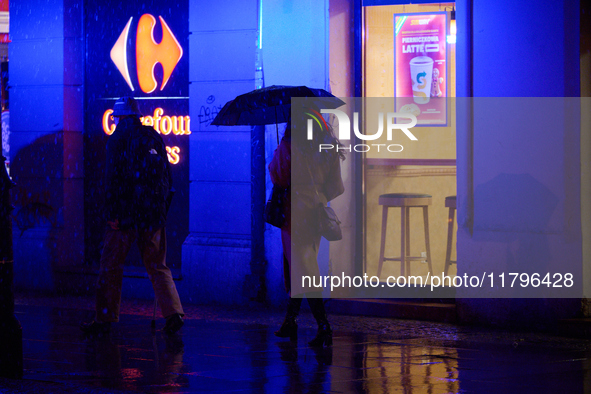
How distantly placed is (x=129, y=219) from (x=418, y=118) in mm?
3401

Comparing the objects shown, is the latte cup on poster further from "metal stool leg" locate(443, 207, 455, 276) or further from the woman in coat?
the woman in coat

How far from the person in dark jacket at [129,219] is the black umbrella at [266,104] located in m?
0.70

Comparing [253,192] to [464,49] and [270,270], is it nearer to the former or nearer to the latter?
[270,270]

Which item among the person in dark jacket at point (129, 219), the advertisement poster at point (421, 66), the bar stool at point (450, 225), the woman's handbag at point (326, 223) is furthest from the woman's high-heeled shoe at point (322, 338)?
the advertisement poster at point (421, 66)

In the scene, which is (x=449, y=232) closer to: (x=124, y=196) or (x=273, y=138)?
(x=273, y=138)

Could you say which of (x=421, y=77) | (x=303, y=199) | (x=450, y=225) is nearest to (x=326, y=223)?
(x=303, y=199)

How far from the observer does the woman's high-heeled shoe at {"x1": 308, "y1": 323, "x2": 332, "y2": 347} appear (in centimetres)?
623

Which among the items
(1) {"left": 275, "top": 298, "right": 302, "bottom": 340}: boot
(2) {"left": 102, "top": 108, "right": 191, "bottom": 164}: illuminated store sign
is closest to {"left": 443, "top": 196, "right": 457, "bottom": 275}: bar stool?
(1) {"left": 275, "top": 298, "right": 302, "bottom": 340}: boot

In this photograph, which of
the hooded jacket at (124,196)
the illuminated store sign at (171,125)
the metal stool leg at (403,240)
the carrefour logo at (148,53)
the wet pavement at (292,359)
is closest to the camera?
the wet pavement at (292,359)

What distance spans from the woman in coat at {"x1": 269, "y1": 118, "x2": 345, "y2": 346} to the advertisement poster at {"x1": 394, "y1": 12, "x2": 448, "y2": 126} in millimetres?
2468

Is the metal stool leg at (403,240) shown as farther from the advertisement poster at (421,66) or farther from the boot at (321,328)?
the boot at (321,328)

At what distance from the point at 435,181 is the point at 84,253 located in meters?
4.54

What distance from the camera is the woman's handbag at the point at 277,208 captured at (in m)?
6.20

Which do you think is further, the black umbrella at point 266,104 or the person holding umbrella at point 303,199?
the black umbrella at point 266,104
